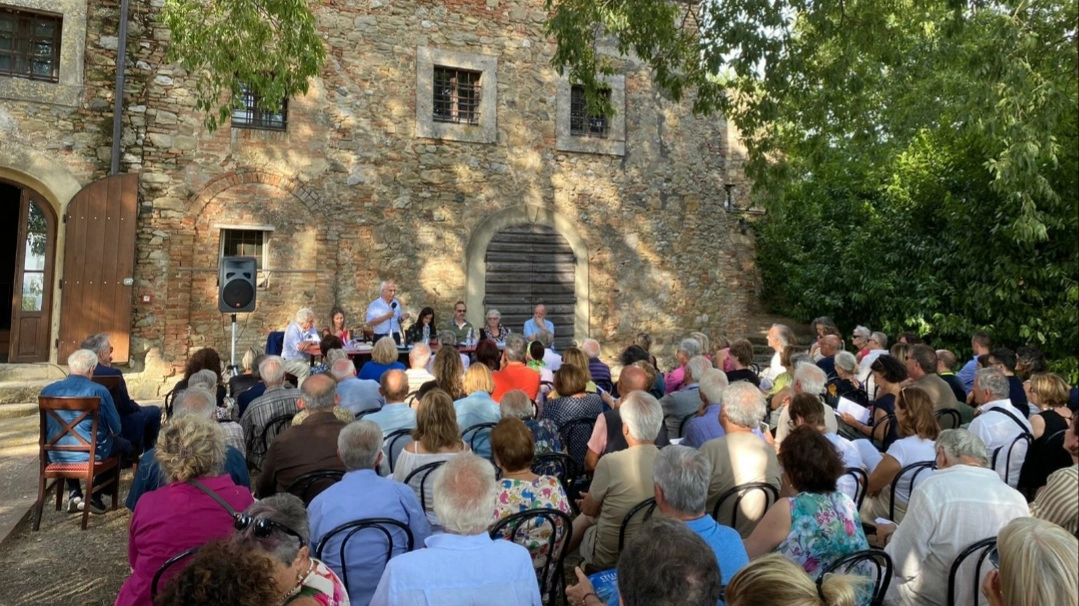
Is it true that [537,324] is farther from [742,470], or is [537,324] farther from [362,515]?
[362,515]

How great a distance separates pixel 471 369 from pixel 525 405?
0.96m

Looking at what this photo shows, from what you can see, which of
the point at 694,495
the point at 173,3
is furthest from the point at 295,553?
the point at 173,3

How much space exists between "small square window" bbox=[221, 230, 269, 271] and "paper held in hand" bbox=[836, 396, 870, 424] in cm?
730

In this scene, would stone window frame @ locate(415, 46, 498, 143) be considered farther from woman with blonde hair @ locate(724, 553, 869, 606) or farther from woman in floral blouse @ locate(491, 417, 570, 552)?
woman with blonde hair @ locate(724, 553, 869, 606)

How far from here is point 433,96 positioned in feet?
33.3

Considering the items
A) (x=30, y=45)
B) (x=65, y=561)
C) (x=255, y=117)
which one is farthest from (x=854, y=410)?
(x=30, y=45)

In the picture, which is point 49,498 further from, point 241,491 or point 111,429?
point 241,491

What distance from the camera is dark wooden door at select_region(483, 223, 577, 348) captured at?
1062 centimetres

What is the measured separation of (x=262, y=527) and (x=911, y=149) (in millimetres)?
10917

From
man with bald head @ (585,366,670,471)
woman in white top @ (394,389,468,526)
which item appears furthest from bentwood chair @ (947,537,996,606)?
woman in white top @ (394,389,468,526)

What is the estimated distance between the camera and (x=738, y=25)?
6.41 meters

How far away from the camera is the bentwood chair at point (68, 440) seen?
14.2ft

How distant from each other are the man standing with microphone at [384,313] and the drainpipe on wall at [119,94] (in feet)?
11.3

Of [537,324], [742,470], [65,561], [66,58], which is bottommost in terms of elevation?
[65,561]
